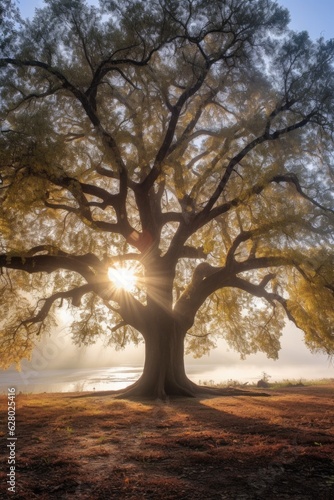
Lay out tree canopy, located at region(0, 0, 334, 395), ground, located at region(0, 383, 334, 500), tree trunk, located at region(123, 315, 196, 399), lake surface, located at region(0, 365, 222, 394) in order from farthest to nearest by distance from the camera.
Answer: lake surface, located at region(0, 365, 222, 394)
tree trunk, located at region(123, 315, 196, 399)
tree canopy, located at region(0, 0, 334, 395)
ground, located at region(0, 383, 334, 500)

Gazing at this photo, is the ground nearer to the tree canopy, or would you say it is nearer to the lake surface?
the tree canopy

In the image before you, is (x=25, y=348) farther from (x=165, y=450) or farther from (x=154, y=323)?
(x=165, y=450)

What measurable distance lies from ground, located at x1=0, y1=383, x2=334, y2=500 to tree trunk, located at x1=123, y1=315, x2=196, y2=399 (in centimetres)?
480

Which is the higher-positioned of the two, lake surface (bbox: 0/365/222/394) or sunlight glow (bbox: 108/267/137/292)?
sunlight glow (bbox: 108/267/137/292)

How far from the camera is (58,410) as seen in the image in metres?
9.76

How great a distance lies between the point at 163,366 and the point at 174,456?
346 inches

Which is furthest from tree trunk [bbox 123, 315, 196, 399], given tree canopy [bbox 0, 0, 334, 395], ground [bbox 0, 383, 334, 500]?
ground [bbox 0, 383, 334, 500]

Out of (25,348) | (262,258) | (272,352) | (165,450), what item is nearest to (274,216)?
(262,258)

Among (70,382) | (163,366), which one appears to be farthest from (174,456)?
(70,382)

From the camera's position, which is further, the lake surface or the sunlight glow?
the lake surface

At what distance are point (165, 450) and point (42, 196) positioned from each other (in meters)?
7.49

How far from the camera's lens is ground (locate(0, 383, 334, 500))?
380 cm

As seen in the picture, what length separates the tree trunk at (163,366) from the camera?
13166 millimetres

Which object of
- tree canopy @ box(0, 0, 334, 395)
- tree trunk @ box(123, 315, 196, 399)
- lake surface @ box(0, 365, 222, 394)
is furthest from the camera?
lake surface @ box(0, 365, 222, 394)
